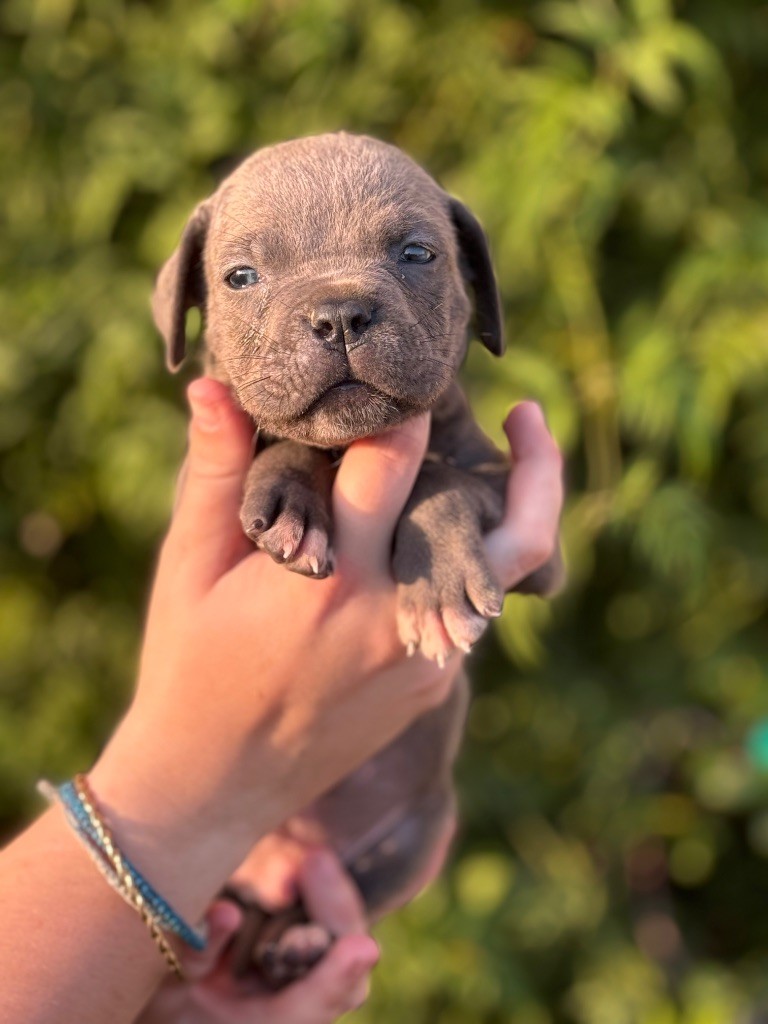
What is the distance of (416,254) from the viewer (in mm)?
2268

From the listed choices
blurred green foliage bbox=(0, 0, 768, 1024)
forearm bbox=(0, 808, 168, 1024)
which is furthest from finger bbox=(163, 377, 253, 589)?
blurred green foliage bbox=(0, 0, 768, 1024)

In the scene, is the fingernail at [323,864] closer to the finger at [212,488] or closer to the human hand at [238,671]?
the human hand at [238,671]

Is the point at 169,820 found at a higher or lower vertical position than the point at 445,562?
lower

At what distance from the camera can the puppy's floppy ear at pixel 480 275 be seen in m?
2.52

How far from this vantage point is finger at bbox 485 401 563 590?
7.73 ft

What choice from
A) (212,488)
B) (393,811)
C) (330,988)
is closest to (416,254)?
(212,488)

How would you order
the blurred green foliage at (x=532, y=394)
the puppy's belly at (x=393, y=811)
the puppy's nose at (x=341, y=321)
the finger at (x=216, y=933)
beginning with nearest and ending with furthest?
the puppy's nose at (x=341, y=321), the finger at (x=216, y=933), the puppy's belly at (x=393, y=811), the blurred green foliage at (x=532, y=394)

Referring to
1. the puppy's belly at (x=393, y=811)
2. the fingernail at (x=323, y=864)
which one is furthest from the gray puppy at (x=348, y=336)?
the fingernail at (x=323, y=864)

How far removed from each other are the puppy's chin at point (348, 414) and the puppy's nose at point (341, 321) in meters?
0.09

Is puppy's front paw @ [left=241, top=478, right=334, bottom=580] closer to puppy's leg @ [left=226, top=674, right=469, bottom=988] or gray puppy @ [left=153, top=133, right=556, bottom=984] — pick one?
gray puppy @ [left=153, top=133, right=556, bottom=984]

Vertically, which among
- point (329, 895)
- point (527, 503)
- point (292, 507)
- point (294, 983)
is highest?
point (292, 507)

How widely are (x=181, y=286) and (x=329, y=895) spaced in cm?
148

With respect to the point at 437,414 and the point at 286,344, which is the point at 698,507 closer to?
the point at 437,414

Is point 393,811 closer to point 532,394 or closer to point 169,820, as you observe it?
point 169,820
